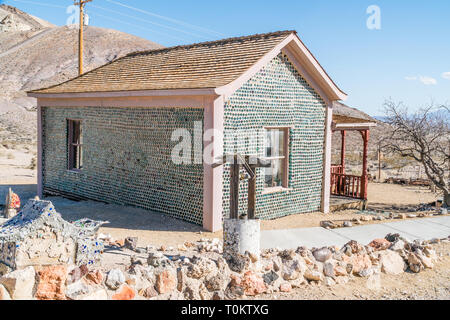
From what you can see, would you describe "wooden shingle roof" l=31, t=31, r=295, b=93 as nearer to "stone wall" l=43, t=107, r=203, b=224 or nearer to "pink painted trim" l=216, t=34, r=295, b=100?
"pink painted trim" l=216, t=34, r=295, b=100

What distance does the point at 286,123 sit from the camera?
35.3 ft

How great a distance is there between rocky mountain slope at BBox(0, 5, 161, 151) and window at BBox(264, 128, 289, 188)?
4299 cm

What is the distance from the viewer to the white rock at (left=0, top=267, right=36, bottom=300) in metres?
5.04

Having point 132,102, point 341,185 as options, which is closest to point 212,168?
point 132,102

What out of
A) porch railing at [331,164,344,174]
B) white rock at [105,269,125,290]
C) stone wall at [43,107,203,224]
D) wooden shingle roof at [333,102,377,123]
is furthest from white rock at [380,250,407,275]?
porch railing at [331,164,344,174]

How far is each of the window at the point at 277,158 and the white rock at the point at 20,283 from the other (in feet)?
21.0

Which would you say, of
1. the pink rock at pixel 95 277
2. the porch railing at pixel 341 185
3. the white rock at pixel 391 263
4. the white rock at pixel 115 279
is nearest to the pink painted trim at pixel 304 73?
the porch railing at pixel 341 185

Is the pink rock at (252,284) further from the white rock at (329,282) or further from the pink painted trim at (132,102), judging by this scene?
the pink painted trim at (132,102)

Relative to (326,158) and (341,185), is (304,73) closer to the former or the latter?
(326,158)

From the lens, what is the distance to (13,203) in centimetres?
925

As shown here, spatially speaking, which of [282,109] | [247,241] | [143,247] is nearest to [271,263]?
[247,241]

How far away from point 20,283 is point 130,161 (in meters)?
6.05

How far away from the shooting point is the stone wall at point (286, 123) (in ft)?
32.0
